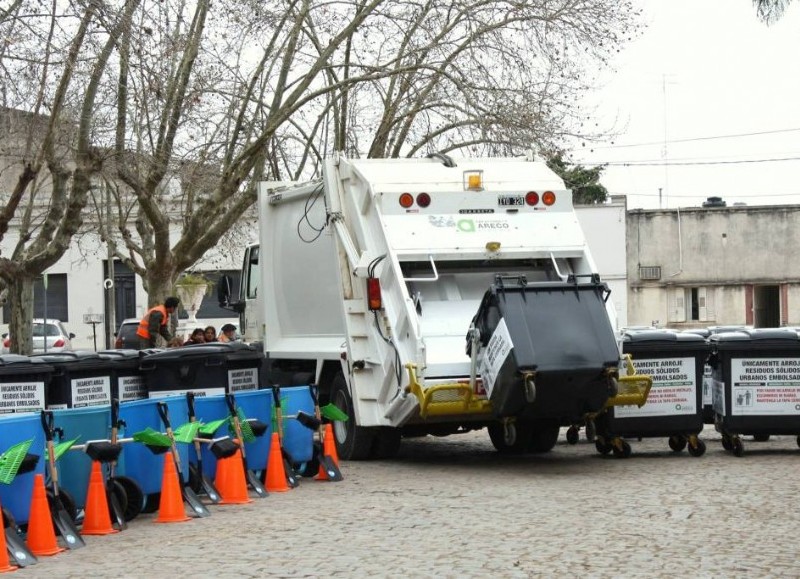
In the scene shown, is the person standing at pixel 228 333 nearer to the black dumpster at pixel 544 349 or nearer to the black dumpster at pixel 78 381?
the black dumpster at pixel 78 381

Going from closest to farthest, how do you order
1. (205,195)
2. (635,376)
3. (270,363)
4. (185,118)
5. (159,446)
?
1. (159,446)
2. (635,376)
3. (270,363)
4. (185,118)
5. (205,195)

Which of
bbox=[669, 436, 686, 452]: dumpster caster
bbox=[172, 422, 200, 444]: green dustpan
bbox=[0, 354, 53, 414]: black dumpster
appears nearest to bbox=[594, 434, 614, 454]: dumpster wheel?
bbox=[669, 436, 686, 452]: dumpster caster

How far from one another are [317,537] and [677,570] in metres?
2.52

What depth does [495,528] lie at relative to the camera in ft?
29.9

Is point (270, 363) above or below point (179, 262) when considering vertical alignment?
below

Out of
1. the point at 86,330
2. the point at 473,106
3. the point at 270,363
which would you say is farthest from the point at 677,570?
the point at 86,330

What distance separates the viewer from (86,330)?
48.7 metres

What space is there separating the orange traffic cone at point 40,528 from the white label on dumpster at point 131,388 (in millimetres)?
3617

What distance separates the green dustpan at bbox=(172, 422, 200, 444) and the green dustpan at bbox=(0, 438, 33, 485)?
187 cm

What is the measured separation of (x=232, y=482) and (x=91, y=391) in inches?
71.5

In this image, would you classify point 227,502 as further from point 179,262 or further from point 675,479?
point 179,262

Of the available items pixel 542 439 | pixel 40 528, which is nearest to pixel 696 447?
pixel 542 439

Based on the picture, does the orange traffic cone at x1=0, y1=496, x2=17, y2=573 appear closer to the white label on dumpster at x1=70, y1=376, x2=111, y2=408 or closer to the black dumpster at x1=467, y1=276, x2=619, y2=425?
the white label on dumpster at x1=70, y1=376, x2=111, y2=408

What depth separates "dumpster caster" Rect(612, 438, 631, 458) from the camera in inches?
533
